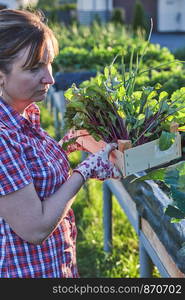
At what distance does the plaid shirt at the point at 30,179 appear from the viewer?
1680 millimetres

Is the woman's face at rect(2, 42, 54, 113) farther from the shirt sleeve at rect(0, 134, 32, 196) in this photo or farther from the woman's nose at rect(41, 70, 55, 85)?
the shirt sleeve at rect(0, 134, 32, 196)

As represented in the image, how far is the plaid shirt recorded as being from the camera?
1680 millimetres

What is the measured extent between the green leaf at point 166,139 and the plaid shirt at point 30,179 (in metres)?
0.34

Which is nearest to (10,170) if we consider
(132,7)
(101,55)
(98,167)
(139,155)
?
(98,167)

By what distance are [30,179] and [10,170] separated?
7cm

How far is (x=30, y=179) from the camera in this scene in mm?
1698

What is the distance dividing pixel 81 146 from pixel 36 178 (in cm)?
47

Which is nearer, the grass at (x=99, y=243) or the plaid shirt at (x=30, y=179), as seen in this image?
the plaid shirt at (x=30, y=179)

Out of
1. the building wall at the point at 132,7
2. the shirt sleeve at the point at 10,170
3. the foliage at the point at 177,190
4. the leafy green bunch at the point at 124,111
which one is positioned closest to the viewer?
the foliage at the point at 177,190

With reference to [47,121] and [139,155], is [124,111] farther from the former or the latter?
[47,121]

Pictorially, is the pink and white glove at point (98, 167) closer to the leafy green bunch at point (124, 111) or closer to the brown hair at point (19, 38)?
the leafy green bunch at point (124, 111)

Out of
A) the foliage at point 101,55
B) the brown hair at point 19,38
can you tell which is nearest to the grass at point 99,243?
the foliage at point 101,55

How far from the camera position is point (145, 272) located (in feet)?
9.25

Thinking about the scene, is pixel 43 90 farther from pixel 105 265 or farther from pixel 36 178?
pixel 105 265
